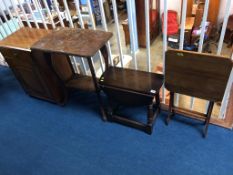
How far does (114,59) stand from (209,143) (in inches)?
49.6

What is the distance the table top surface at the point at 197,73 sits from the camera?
57.9 inches

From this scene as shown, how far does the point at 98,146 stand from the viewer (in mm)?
2041

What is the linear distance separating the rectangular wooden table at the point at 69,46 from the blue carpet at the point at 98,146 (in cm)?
33

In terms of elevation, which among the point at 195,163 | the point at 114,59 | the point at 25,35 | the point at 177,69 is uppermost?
the point at 25,35

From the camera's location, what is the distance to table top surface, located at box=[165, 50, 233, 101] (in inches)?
57.9

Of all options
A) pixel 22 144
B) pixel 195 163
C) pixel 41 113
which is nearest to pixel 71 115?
pixel 41 113

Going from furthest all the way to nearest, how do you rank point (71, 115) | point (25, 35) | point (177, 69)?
point (71, 115)
point (25, 35)
point (177, 69)

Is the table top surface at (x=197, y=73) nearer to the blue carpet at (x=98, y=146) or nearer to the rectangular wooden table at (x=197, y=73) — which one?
the rectangular wooden table at (x=197, y=73)

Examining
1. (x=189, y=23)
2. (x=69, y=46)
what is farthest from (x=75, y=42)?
(x=189, y=23)

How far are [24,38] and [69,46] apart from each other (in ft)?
2.27

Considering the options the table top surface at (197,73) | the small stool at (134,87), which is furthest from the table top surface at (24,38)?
the table top surface at (197,73)

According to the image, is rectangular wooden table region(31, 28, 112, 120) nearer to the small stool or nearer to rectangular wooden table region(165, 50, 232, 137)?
the small stool

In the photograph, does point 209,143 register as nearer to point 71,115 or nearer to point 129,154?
point 129,154

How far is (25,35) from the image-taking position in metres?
2.22
